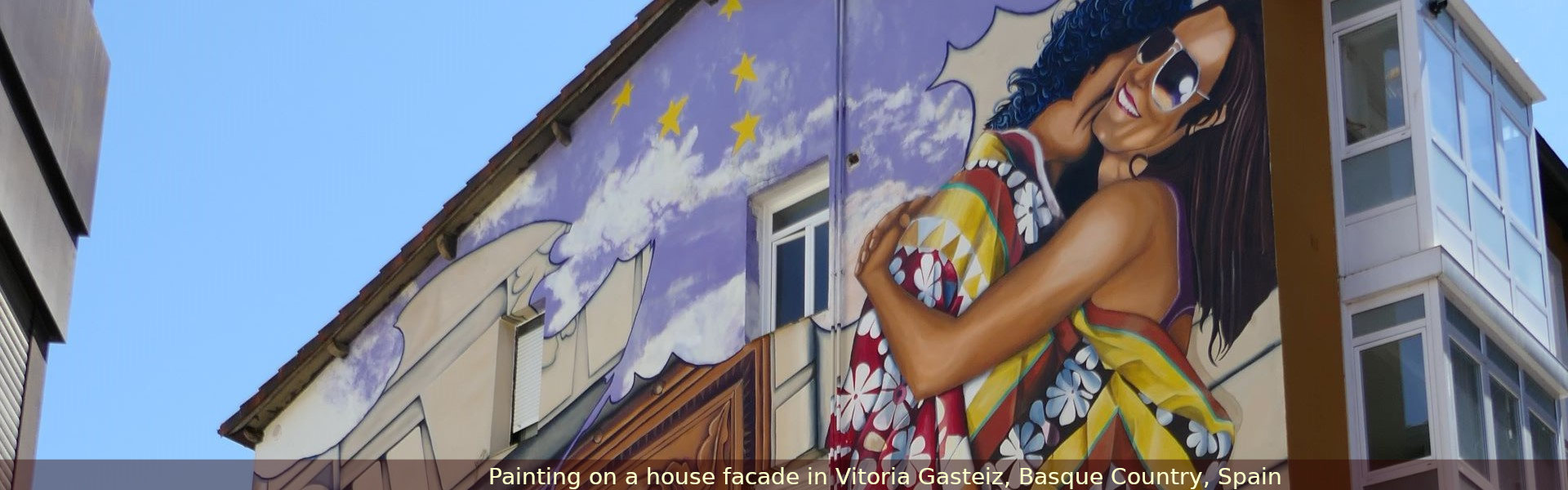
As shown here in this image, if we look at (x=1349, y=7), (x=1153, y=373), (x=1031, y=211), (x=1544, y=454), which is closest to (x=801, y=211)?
(x=1031, y=211)

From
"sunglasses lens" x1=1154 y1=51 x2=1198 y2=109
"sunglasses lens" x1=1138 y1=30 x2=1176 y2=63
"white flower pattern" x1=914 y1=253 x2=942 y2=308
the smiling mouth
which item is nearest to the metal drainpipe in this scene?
"white flower pattern" x1=914 y1=253 x2=942 y2=308

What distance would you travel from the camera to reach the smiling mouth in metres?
13.2

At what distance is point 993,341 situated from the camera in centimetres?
1339

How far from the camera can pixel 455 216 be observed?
60.4 ft

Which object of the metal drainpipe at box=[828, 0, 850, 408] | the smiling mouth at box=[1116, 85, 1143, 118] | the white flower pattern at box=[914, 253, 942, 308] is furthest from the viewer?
the metal drainpipe at box=[828, 0, 850, 408]

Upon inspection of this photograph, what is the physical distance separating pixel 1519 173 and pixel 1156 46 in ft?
8.53

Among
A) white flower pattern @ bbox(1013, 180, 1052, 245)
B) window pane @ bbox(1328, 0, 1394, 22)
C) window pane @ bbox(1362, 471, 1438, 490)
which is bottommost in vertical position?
window pane @ bbox(1362, 471, 1438, 490)

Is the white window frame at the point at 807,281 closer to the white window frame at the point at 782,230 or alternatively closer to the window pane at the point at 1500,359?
the white window frame at the point at 782,230

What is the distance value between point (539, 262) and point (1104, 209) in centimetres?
587

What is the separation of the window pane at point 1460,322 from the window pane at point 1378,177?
2.29 ft

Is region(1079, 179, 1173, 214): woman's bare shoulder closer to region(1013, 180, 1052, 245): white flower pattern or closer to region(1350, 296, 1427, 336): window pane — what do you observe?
region(1013, 180, 1052, 245): white flower pattern

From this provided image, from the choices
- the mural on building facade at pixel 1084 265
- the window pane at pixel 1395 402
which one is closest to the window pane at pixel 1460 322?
the window pane at pixel 1395 402

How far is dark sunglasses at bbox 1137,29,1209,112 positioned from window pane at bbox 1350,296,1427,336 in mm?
1550

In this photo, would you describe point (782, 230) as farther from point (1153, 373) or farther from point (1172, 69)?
point (1153, 373)
